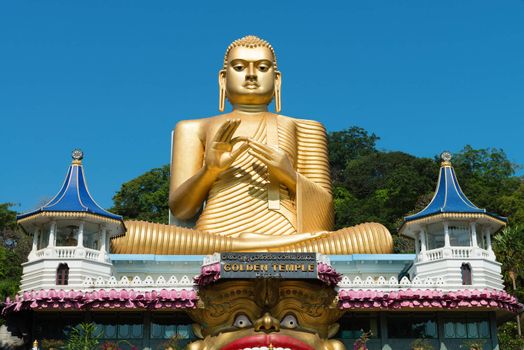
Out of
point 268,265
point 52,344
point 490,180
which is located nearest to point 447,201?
point 268,265

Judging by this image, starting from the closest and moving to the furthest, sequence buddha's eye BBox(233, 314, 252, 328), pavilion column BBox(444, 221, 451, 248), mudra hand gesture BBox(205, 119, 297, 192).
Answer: buddha's eye BBox(233, 314, 252, 328), pavilion column BBox(444, 221, 451, 248), mudra hand gesture BBox(205, 119, 297, 192)

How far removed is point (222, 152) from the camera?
2027 cm

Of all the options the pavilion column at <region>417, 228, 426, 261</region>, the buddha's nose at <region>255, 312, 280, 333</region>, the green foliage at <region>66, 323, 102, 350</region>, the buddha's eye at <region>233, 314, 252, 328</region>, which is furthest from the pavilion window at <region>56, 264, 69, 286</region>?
the pavilion column at <region>417, 228, 426, 261</region>

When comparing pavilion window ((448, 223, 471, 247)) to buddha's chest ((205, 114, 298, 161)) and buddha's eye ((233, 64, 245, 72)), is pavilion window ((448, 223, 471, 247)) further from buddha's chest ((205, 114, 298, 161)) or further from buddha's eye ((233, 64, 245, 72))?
buddha's eye ((233, 64, 245, 72))

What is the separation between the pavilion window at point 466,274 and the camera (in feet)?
58.2

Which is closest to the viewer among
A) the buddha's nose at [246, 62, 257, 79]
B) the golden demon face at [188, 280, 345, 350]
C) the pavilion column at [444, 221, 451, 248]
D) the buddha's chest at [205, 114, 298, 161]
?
the golden demon face at [188, 280, 345, 350]

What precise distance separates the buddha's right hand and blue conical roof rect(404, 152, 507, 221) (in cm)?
439

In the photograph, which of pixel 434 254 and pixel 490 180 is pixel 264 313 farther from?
pixel 490 180

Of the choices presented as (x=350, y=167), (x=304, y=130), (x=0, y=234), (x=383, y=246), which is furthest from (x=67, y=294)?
(x=350, y=167)

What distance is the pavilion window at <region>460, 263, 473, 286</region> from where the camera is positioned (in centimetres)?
1773

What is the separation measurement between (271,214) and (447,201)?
4.52m

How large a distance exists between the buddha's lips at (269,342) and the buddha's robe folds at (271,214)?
3.51 meters

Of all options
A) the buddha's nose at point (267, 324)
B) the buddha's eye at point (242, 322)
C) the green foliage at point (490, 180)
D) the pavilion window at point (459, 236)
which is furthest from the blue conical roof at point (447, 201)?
the green foliage at point (490, 180)

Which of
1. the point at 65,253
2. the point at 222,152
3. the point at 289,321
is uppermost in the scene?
the point at 222,152
